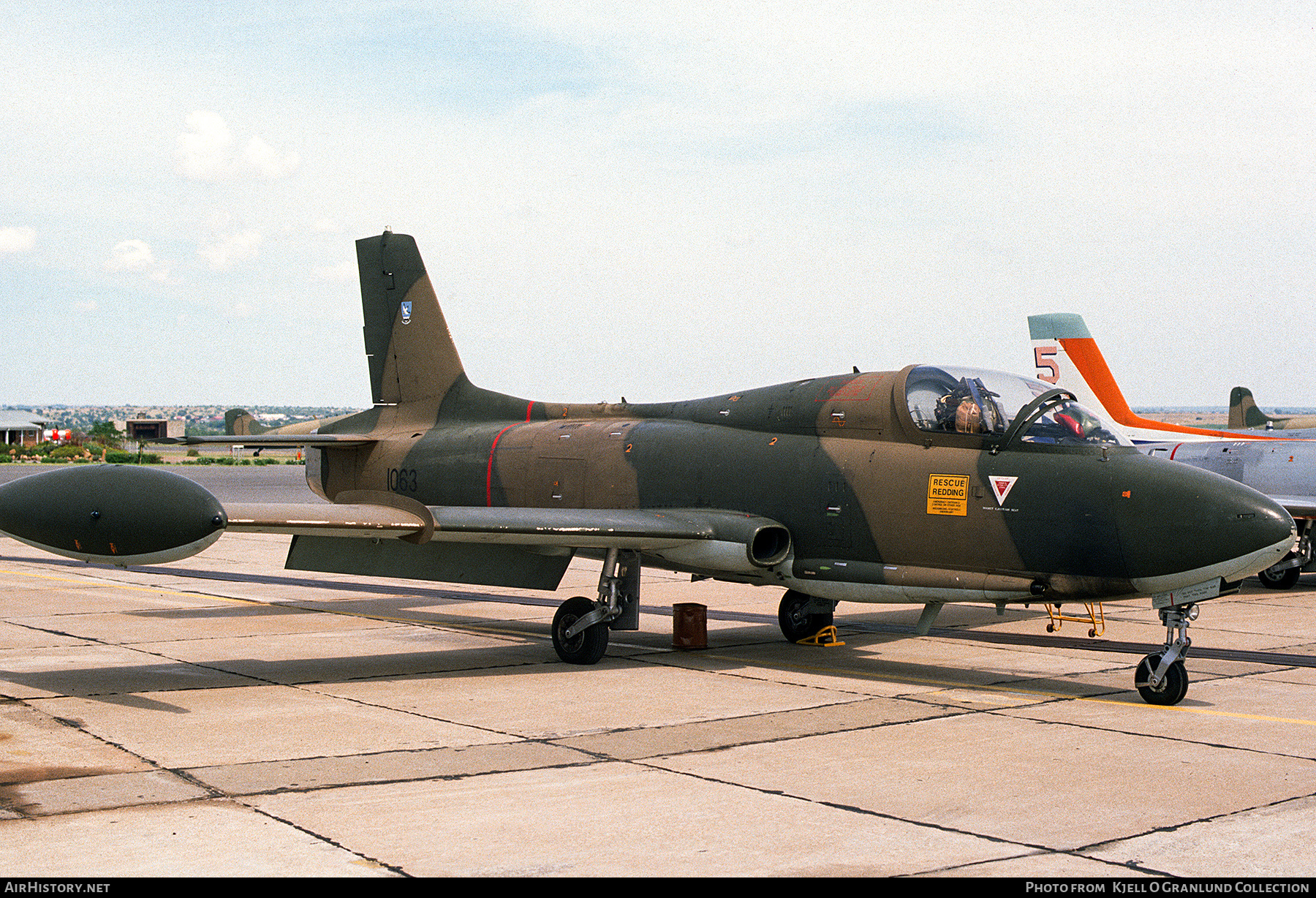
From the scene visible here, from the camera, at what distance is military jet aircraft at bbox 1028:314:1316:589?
67.9 ft

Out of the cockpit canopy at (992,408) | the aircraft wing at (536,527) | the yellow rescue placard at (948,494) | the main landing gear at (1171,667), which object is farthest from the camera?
the aircraft wing at (536,527)

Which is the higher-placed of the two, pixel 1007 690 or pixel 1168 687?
pixel 1168 687

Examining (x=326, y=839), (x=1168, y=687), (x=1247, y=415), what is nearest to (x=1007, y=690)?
(x=1168, y=687)

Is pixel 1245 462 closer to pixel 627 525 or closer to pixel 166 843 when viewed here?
pixel 627 525

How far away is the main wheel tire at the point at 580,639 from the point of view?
1175 cm

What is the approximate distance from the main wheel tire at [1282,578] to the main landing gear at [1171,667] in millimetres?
12647

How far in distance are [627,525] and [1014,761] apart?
4.59 meters

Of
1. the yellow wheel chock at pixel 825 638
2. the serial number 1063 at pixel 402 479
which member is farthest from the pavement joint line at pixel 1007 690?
the serial number 1063 at pixel 402 479

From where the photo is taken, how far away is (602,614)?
11.7 metres

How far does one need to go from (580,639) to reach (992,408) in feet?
14.5

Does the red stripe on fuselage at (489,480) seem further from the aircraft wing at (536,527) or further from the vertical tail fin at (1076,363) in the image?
the vertical tail fin at (1076,363)

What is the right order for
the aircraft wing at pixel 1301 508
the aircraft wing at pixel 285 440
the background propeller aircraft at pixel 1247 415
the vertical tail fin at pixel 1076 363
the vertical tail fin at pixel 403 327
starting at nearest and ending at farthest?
the aircraft wing at pixel 285 440 → the vertical tail fin at pixel 403 327 → the aircraft wing at pixel 1301 508 → the vertical tail fin at pixel 1076 363 → the background propeller aircraft at pixel 1247 415

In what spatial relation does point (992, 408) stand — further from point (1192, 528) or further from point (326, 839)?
point (326, 839)

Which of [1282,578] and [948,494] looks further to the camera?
[1282,578]
